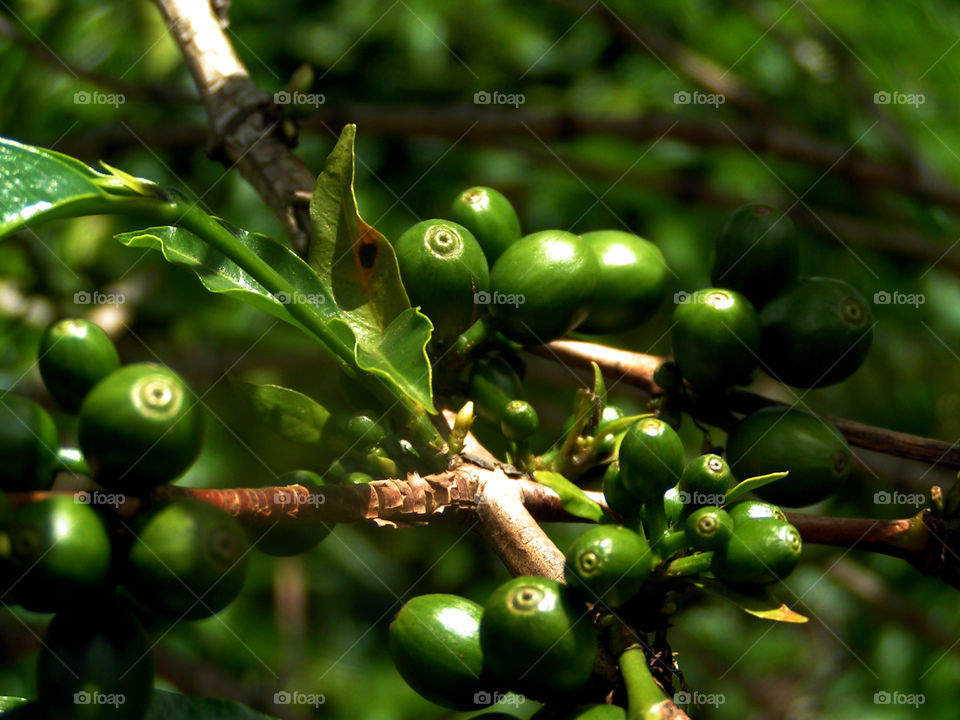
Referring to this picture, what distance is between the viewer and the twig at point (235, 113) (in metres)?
2.47

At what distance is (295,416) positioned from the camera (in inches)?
75.2

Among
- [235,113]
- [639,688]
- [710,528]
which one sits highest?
[235,113]

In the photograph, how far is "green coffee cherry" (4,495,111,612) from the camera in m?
1.24

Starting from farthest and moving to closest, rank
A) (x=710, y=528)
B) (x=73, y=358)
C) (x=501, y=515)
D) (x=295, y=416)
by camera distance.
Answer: (x=295, y=416) < (x=501, y=515) < (x=710, y=528) < (x=73, y=358)

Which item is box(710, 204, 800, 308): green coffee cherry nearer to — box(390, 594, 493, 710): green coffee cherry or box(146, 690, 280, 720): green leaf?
box(390, 594, 493, 710): green coffee cherry

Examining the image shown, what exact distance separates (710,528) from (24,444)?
109cm

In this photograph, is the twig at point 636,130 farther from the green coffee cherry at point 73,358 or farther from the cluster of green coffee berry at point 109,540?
the cluster of green coffee berry at point 109,540

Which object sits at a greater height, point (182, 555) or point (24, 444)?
point (24, 444)

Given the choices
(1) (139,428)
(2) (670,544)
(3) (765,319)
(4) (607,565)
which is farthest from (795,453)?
(1) (139,428)

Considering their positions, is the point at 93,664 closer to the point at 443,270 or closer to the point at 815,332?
the point at 443,270

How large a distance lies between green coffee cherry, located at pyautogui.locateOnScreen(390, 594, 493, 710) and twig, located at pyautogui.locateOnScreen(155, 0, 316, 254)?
4.01ft

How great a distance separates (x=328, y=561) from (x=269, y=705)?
3.91 feet

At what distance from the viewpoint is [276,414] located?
6.23 ft

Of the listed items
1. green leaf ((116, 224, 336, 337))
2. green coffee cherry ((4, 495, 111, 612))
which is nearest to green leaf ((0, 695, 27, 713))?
green coffee cherry ((4, 495, 111, 612))
